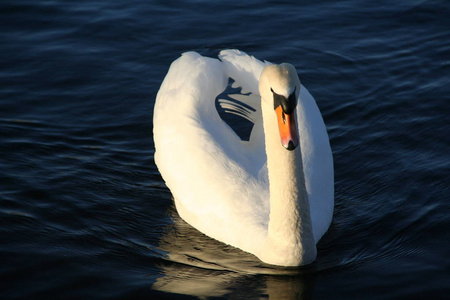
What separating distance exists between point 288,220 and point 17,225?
3.02 meters

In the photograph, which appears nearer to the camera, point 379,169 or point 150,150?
point 379,169

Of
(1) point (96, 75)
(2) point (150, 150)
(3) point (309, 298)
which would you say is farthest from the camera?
(1) point (96, 75)

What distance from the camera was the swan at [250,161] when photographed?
7.63 meters

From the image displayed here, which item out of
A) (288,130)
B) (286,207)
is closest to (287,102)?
(288,130)

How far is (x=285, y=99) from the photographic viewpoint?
7.15 m

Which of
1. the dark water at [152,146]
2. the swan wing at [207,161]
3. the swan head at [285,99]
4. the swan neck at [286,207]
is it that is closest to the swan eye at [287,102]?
the swan head at [285,99]

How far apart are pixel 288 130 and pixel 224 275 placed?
1754 millimetres

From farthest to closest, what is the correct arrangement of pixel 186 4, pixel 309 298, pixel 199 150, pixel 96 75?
1. pixel 186 4
2. pixel 96 75
3. pixel 199 150
4. pixel 309 298

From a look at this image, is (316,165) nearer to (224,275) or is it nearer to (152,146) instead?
(224,275)

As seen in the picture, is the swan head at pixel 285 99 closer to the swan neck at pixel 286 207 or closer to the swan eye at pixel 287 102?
the swan eye at pixel 287 102

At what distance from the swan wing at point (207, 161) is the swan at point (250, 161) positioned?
1 centimetres

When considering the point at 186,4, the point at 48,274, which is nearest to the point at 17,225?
the point at 48,274

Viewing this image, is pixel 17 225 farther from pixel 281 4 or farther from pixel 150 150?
pixel 281 4

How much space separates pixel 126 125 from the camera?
1150cm
